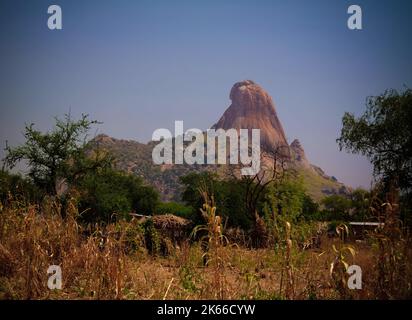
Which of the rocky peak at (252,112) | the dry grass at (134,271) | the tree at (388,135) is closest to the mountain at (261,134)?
the rocky peak at (252,112)

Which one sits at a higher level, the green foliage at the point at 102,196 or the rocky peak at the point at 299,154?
the rocky peak at the point at 299,154

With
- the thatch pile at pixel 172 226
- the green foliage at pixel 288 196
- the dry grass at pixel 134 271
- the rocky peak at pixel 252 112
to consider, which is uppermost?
the rocky peak at pixel 252 112

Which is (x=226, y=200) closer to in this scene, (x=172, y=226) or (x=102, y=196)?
(x=172, y=226)

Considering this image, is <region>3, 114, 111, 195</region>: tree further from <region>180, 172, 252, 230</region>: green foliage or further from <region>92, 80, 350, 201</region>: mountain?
<region>92, 80, 350, 201</region>: mountain

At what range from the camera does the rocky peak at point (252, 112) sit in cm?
13788

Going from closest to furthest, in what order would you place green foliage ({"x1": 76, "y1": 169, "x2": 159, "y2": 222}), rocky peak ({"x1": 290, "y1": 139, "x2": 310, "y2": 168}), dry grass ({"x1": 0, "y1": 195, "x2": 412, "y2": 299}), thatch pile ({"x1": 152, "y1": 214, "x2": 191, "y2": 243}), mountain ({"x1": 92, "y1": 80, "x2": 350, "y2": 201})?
dry grass ({"x1": 0, "y1": 195, "x2": 412, "y2": 299}), thatch pile ({"x1": 152, "y1": 214, "x2": 191, "y2": 243}), green foliage ({"x1": 76, "y1": 169, "x2": 159, "y2": 222}), mountain ({"x1": 92, "y1": 80, "x2": 350, "y2": 201}), rocky peak ({"x1": 290, "y1": 139, "x2": 310, "y2": 168})

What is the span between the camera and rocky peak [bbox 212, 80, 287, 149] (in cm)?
13788

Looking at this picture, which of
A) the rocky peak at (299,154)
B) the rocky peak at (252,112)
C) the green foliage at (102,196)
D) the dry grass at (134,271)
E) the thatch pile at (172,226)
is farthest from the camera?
the rocky peak at (252,112)

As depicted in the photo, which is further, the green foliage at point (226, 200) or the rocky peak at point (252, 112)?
the rocky peak at point (252, 112)

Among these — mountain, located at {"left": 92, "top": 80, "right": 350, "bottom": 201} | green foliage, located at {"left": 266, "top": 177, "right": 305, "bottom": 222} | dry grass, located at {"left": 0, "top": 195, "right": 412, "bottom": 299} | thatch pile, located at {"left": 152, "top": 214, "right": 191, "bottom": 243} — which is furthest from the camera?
mountain, located at {"left": 92, "top": 80, "right": 350, "bottom": 201}

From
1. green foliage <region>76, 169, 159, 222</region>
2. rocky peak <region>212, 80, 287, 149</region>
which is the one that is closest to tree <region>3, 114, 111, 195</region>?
green foliage <region>76, 169, 159, 222</region>

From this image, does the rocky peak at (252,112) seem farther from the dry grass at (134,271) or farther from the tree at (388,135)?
the dry grass at (134,271)

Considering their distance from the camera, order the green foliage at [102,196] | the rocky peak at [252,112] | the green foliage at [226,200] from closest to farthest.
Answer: the green foliage at [226,200] < the green foliage at [102,196] < the rocky peak at [252,112]
